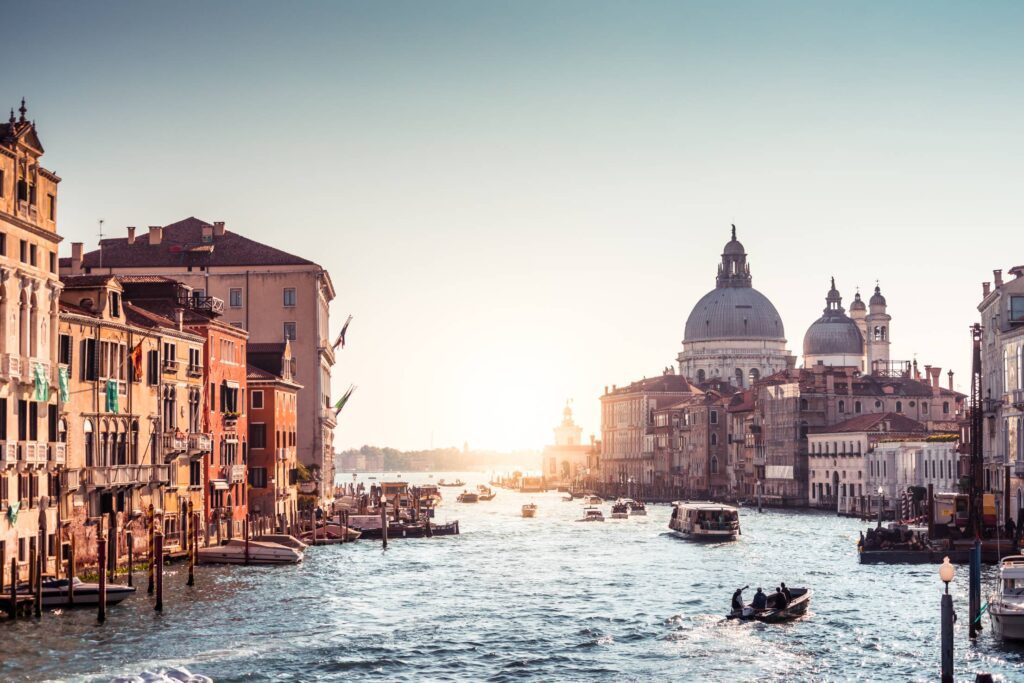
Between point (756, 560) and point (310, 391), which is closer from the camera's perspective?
point (756, 560)

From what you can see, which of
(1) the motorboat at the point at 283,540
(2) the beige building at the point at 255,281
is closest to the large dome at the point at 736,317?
(2) the beige building at the point at 255,281

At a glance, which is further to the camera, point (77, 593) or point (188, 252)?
point (188, 252)

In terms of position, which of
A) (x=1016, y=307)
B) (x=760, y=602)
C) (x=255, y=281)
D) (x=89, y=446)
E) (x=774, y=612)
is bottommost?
(x=774, y=612)

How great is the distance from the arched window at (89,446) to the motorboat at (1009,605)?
79.3 ft

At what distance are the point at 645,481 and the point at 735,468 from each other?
2625 cm

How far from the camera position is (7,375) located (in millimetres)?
37625

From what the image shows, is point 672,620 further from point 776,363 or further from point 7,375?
point 776,363

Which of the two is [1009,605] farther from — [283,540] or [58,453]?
[283,540]

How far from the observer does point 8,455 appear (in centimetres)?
3734

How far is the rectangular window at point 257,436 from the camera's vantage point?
65.7 metres

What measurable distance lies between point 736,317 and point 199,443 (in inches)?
4671

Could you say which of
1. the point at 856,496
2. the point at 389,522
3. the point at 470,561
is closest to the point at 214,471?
the point at 470,561

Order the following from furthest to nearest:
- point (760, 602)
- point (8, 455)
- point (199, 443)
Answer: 1. point (199, 443)
2. point (760, 602)
3. point (8, 455)

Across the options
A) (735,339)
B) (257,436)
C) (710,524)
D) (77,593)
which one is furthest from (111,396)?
(735,339)
